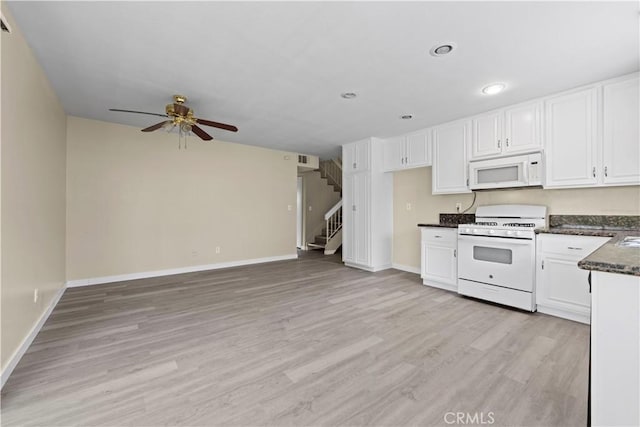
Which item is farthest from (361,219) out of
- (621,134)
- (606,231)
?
(621,134)

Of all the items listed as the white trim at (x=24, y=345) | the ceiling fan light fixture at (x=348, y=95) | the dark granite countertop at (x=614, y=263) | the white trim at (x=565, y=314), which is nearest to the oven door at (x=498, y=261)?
the white trim at (x=565, y=314)

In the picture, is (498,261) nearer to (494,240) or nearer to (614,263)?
(494,240)

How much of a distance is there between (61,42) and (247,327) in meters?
2.92

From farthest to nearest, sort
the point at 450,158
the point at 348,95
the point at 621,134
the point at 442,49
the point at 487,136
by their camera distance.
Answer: the point at 450,158 < the point at 487,136 < the point at 348,95 < the point at 621,134 < the point at 442,49

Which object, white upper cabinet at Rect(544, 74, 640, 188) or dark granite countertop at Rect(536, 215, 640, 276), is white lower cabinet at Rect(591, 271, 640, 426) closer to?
dark granite countertop at Rect(536, 215, 640, 276)

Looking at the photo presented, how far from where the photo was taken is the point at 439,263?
399 cm

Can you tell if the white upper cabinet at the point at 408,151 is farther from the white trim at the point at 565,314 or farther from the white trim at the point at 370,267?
the white trim at the point at 565,314

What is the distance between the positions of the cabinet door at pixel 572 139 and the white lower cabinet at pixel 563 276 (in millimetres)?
678

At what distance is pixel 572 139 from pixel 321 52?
291 centimetres

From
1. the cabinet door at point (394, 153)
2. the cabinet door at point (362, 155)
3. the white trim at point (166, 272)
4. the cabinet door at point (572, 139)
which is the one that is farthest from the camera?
the cabinet door at point (362, 155)

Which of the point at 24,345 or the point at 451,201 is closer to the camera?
the point at 24,345

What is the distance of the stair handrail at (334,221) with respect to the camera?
7.34 m

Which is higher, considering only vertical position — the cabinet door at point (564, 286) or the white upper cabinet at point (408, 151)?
the white upper cabinet at point (408, 151)

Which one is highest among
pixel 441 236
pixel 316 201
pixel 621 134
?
pixel 621 134
